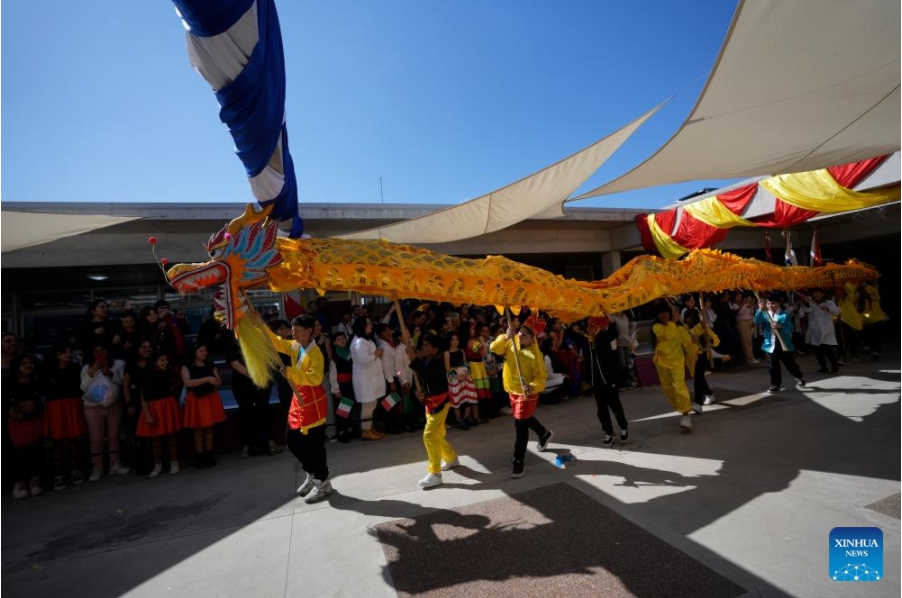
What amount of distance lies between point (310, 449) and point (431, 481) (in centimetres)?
114

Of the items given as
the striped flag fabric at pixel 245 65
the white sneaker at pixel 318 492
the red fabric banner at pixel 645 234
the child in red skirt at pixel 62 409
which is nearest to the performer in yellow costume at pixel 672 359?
the white sneaker at pixel 318 492

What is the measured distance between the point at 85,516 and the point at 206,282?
9.34 ft

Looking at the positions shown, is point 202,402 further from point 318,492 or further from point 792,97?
point 792,97

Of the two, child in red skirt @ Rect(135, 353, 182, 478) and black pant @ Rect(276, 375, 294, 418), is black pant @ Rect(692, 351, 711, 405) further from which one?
child in red skirt @ Rect(135, 353, 182, 478)

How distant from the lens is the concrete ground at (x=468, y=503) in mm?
2561

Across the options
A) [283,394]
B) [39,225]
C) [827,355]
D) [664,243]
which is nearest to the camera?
[39,225]

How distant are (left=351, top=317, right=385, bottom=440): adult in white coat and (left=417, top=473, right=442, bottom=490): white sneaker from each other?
179 cm

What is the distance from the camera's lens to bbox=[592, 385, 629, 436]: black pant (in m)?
4.56

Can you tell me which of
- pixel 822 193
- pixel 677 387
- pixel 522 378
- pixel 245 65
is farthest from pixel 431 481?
pixel 822 193

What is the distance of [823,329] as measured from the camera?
7.23 m

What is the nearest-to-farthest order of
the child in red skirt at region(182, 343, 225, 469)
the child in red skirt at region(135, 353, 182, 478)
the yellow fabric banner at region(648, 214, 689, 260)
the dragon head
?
1. the dragon head
2. the child in red skirt at region(135, 353, 182, 478)
3. the child in red skirt at region(182, 343, 225, 469)
4. the yellow fabric banner at region(648, 214, 689, 260)

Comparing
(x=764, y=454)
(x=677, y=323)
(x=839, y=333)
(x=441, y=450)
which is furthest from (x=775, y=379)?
(x=441, y=450)

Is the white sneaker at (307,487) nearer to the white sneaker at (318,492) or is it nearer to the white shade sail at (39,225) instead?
the white sneaker at (318,492)

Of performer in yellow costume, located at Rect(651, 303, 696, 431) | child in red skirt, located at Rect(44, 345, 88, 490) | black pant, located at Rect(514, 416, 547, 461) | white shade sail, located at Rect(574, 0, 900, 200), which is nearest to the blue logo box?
black pant, located at Rect(514, 416, 547, 461)
